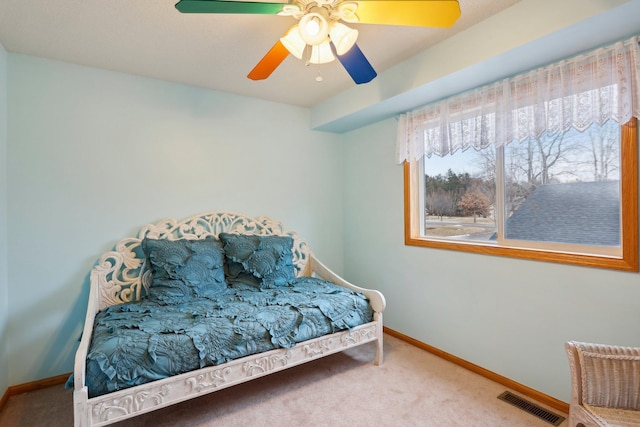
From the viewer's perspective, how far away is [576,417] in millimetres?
1444

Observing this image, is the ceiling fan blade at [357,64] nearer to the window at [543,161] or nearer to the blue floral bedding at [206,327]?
the window at [543,161]

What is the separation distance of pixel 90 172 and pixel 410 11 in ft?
8.59

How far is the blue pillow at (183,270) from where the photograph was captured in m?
2.47

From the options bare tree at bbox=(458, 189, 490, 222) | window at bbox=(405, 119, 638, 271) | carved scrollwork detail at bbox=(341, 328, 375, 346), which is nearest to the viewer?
window at bbox=(405, 119, 638, 271)

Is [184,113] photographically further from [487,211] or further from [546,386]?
[546,386]

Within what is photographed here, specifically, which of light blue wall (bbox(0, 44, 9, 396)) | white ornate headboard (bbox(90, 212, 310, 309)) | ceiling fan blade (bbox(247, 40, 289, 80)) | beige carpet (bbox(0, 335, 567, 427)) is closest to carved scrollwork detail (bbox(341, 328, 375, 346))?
beige carpet (bbox(0, 335, 567, 427))

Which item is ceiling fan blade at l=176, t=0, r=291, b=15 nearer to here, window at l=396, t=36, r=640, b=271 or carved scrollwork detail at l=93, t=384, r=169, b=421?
window at l=396, t=36, r=640, b=271

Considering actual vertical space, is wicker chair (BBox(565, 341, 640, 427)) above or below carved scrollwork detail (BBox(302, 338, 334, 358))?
above

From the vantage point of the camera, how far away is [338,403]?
2.16 metres

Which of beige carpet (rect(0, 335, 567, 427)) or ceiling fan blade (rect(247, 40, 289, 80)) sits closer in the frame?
ceiling fan blade (rect(247, 40, 289, 80))

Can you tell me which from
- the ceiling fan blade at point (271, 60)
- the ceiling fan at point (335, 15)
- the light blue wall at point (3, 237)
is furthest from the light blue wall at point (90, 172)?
the ceiling fan at point (335, 15)

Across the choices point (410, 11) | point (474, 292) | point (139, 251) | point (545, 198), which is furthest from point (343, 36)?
point (139, 251)

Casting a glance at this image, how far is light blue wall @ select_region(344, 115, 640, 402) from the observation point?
193cm

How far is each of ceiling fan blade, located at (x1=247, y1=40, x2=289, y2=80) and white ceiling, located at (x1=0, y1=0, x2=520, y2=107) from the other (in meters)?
0.28
